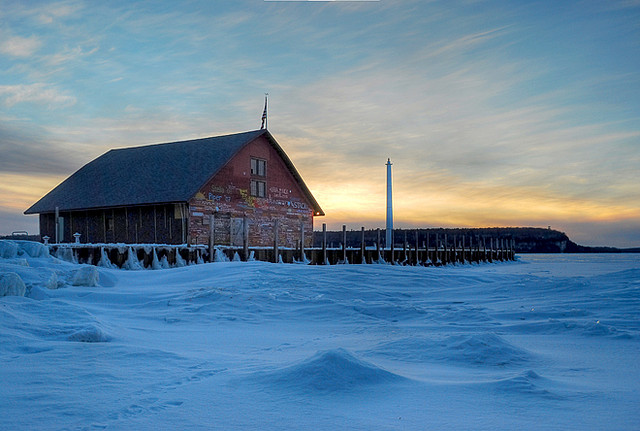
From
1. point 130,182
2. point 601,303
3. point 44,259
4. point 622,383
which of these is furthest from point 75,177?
point 622,383

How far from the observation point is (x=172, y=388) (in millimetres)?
4117

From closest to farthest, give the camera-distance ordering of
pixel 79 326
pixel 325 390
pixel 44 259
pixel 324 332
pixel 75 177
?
pixel 325 390 < pixel 79 326 < pixel 324 332 < pixel 44 259 < pixel 75 177

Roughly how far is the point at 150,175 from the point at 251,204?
564 cm

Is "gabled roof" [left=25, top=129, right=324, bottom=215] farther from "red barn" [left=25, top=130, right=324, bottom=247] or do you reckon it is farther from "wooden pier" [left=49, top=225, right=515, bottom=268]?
"wooden pier" [left=49, top=225, right=515, bottom=268]

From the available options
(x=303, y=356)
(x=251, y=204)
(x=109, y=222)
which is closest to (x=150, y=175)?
(x=109, y=222)

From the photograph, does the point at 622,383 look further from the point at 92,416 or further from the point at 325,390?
the point at 92,416

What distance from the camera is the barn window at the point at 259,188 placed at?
A: 1121 inches

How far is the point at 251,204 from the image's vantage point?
28.2m

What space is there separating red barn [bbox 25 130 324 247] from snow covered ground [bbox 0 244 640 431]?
15.0 meters

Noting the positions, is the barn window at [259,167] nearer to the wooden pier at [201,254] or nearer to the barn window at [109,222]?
the wooden pier at [201,254]

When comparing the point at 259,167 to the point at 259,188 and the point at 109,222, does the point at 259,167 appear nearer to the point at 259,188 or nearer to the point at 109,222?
the point at 259,188

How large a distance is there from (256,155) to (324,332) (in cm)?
2238

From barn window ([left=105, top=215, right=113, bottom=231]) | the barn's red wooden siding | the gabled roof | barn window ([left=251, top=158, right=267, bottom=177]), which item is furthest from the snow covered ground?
barn window ([left=105, top=215, right=113, bottom=231])

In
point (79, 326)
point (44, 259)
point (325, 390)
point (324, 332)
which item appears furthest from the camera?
point (44, 259)
